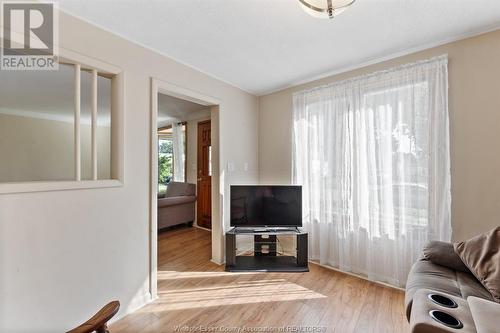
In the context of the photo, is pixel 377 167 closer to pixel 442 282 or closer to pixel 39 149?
pixel 442 282

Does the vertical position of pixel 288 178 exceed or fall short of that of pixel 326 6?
it falls short

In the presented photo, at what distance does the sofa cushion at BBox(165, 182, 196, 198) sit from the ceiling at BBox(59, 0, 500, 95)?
3065 millimetres

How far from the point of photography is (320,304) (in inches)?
86.5

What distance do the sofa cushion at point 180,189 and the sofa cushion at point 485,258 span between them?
448 centimetres

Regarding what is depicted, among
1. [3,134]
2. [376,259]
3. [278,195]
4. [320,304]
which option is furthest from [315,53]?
[3,134]

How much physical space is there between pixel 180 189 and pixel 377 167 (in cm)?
404

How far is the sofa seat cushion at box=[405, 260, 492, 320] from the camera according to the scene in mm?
1469

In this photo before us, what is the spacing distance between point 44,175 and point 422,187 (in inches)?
308

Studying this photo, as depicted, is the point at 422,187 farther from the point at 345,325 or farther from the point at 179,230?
the point at 179,230

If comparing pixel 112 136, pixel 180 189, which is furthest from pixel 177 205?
pixel 112 136

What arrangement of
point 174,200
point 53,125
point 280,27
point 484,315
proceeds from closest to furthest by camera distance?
point 484,315 < point 280,27 < point 174,200 < point 53,125

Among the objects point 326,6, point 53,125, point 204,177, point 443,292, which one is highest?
point 53,125

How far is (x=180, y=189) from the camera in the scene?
207 inches

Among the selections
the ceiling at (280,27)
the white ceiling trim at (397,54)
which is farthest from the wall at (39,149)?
the white ceiling trim at (397,54)
